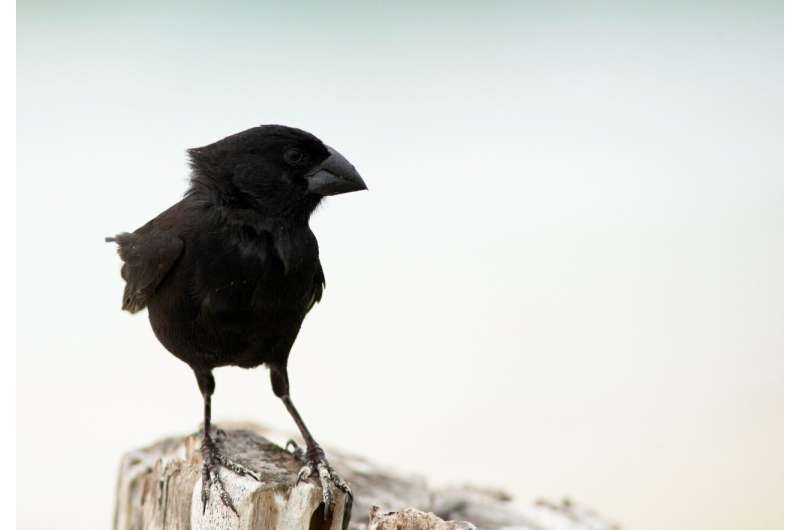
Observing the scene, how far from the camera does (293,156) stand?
5.18 metres

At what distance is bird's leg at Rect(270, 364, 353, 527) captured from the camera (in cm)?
510

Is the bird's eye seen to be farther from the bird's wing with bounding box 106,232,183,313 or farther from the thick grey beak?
the bird's wing with bounding box 106,232,183,313

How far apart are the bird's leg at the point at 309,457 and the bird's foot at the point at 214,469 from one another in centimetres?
32

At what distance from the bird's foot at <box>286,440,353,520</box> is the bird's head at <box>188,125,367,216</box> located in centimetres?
133

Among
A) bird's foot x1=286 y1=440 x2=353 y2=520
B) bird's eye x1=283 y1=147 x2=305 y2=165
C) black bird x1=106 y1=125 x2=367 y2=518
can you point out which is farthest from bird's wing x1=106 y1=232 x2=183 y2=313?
bird's foot x1=286 y1=440 x2=353 y2=520

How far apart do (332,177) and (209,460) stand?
5.34 feet

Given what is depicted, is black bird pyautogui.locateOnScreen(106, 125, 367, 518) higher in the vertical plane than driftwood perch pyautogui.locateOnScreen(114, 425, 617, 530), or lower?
higher

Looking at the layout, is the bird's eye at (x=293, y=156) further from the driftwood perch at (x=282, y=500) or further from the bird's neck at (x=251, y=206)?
the driftwood perch at (x=282, y=500)

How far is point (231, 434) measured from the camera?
5.88 meters

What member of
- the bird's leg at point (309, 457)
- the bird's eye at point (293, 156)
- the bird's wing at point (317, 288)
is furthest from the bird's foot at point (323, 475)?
the bird's eye at point (293, 156)

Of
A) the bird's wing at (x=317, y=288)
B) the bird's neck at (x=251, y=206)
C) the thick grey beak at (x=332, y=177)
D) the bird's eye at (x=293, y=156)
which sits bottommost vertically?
the bird's wing at (x=317, y=288)

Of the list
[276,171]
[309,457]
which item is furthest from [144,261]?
[309,457]

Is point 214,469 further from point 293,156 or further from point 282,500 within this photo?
point 293,156

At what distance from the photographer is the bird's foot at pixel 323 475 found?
5.05m
